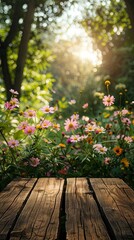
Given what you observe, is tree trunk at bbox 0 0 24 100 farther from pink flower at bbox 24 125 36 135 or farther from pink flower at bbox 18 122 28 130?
pink flower at bbox 24 125 36 135

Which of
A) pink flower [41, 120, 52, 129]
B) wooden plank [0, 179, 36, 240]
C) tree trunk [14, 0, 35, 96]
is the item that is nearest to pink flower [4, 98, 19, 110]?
pink flower [41, 120, 52, 129]

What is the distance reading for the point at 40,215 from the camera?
1.73m

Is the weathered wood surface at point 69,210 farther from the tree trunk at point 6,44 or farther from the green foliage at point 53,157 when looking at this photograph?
the tree trunk at point 6,44

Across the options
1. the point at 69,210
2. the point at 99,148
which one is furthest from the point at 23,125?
the point at 69,210

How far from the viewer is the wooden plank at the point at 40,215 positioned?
4.78 ft

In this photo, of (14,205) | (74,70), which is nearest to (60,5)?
(14,205)

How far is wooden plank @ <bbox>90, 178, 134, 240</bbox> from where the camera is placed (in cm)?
149

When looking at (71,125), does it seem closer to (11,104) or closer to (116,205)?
(11,104)

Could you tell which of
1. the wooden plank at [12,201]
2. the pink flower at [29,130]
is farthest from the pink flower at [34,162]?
the wooden plank at [12,201]

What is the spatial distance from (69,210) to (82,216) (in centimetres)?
12

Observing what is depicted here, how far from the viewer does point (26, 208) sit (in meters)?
1.86

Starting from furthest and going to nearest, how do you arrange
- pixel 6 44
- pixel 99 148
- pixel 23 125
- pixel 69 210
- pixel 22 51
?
pixel 6 44
pixel 22 51
pixel 23 125
pixel 99 148
pixel 69 210

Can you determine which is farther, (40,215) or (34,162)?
(34,162)

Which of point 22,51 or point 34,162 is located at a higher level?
point 22,51
